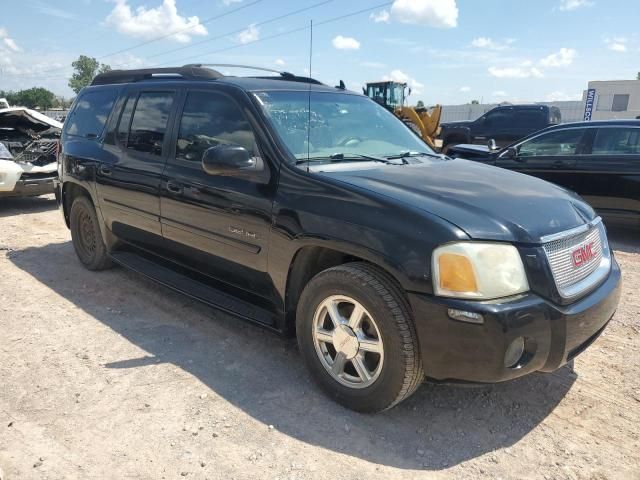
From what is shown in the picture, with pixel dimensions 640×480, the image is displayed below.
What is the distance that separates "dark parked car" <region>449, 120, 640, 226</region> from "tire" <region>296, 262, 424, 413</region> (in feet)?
17.8

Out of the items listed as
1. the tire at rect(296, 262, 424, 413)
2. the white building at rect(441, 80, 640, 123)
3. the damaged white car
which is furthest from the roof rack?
the white building at rect(441, 80, 640, 123)

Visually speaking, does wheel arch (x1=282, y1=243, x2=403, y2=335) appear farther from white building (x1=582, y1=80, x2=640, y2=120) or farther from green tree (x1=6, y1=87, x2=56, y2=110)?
green tree (x1=6, y1=87, x2=56, y2=110)

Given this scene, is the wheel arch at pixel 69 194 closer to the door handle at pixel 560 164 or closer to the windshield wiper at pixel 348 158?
the windshield wiper at pixel 348 158

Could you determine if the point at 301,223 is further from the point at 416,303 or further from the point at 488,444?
the point at 488,444

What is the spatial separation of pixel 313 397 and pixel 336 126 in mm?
1885

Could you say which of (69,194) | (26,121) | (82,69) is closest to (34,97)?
(82,69)

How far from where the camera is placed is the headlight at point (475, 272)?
95.3 inches

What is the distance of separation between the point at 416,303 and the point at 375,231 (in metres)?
0.42

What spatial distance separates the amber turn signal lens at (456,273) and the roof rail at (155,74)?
96.0 inches

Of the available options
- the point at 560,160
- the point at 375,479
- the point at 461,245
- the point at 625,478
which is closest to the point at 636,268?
the point at 560,160

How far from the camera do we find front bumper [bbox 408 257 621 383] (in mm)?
2387

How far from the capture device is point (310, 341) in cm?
304

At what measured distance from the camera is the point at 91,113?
5.19 meters

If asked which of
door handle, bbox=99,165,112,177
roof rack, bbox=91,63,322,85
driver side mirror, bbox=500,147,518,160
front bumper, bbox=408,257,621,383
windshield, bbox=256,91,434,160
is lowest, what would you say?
front bumper, bbox=408,257,621,383
